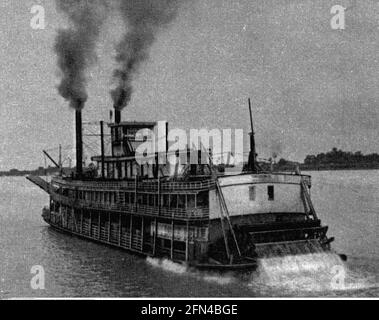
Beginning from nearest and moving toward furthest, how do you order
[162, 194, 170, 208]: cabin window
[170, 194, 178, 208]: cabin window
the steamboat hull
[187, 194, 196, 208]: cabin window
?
1. the steamboat hull
2. [187, 194, 196, 208]: cabin window
3. [170, 194, 178, 208]: cabin window
4. [162, 194, 170, 208]: cabin window

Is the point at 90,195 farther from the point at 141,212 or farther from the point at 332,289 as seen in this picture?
the point at 332,289

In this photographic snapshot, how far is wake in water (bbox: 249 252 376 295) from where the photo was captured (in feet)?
85.6

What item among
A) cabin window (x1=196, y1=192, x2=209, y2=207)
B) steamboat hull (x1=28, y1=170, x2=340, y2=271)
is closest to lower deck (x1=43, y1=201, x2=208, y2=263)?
steamboat hull (x1=28, y1=170, x2=340, y2=271)

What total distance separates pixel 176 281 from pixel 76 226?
2196cm

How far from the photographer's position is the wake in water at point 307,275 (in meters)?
26.1

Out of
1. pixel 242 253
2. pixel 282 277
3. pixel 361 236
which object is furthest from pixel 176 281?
pixel 361 236

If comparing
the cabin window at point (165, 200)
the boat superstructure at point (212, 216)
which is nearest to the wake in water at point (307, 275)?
the boat superstructure at point (212, 216)

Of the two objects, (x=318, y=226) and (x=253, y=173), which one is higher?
(x=253, y=173)

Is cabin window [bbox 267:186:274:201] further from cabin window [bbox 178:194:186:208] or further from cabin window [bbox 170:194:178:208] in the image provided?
cabin window [bbox 170:194:178:208]

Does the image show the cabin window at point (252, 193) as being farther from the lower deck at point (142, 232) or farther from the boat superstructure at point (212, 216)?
the lower deck at point (142, 232)

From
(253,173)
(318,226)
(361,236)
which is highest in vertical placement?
(253,173)

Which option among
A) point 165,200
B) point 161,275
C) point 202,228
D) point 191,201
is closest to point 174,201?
point 165,200

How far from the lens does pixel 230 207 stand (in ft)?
98.5
